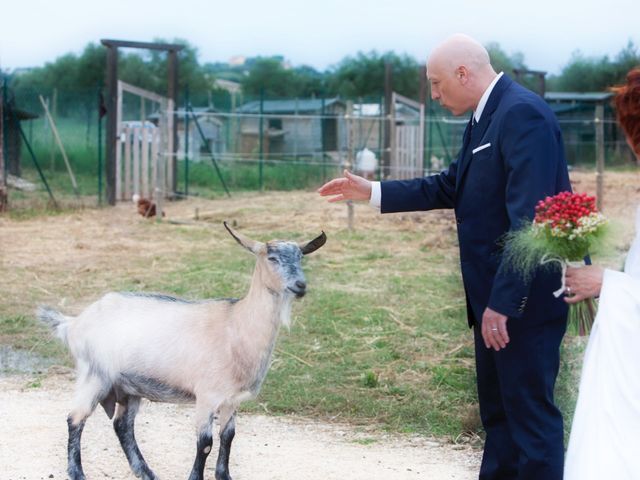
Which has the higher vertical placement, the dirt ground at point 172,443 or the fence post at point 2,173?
the fence post at point 2,173

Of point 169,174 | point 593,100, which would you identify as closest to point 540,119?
point 169,174

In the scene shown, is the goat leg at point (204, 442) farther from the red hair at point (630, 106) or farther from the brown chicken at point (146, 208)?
the brown chicken at point (146, 208)

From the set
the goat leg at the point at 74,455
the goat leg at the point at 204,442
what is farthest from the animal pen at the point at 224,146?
the goat leg at the point at 74,455

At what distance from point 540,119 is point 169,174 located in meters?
16.1

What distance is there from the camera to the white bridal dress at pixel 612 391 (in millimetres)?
3268

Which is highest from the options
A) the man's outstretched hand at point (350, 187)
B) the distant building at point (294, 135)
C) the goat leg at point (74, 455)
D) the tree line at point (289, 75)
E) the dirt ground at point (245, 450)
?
the tree line at point (289, 75)

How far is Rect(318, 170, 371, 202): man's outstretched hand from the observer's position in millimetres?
4891

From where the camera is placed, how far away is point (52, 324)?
17.2 ft

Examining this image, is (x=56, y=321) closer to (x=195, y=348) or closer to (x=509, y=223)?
(x=195, y=348)

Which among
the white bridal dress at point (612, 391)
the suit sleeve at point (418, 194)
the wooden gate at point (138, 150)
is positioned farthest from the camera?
the wooden gate at point (138, 150)

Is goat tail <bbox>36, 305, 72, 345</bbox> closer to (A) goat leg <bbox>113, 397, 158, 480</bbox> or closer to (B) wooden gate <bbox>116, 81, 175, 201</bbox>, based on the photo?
(A) goat leg <bbox>113, 397, 158, 480</bbox>

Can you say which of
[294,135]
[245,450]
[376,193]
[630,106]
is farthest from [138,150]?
[630,106]

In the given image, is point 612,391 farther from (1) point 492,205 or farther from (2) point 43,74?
(2) point 43,74

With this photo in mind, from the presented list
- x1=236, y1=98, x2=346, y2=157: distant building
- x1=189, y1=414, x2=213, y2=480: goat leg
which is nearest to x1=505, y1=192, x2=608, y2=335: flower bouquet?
x1=189, y1=414, x2=213, y2=480: goat leg
